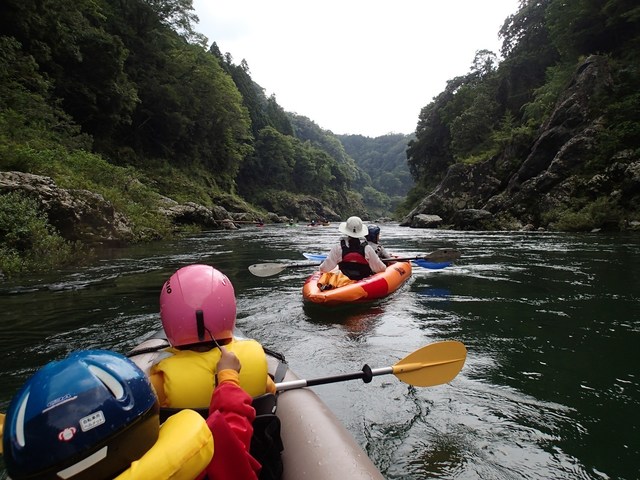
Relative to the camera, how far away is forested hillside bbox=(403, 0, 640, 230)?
1449 cm

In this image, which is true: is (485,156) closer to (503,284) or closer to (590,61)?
(590,61)

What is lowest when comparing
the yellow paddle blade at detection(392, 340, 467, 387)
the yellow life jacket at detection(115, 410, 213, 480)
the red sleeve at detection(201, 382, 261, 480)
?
the yellow paddle blade at detection(392, 340, 467, 387)

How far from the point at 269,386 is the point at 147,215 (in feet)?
44.4

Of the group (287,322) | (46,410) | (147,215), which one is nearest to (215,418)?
(46,410)

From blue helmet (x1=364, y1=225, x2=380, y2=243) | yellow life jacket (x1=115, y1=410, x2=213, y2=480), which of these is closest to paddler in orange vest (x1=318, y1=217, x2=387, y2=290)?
blue helmet (x1=364, y1=225, x2=380, y2=243)

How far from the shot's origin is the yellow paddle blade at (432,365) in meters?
2.57

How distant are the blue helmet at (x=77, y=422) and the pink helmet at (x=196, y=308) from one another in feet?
1.73

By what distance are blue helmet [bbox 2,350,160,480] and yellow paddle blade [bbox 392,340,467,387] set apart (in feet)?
6.05

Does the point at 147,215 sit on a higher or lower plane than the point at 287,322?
higher

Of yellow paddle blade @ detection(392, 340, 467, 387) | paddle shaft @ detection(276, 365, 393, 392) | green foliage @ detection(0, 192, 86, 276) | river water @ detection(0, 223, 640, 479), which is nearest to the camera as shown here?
paddle shaft @ detection(276, 365, 393, 392)

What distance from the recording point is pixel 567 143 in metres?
16.7

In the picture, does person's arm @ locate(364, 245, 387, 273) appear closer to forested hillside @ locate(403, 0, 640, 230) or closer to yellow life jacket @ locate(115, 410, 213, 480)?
yellow life jacket @ locate(115, 410, 213, 480)

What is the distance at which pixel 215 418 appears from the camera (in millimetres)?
1221

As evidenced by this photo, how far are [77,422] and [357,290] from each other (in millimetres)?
4215
